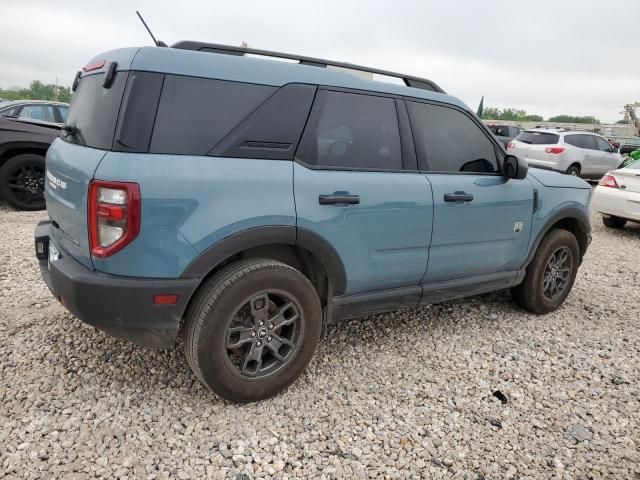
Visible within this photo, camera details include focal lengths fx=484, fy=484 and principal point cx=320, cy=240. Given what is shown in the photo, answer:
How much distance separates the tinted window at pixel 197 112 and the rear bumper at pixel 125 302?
2.10 ft

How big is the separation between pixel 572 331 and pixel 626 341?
0.39 metres

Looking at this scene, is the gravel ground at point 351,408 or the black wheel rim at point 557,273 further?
the black wheel rim at point 557,273

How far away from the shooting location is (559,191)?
13.2 ft

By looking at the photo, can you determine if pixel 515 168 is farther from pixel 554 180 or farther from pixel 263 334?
pixel 263 334

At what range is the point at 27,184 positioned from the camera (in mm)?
6969

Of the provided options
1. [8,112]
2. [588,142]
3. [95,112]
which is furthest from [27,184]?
[588,142]

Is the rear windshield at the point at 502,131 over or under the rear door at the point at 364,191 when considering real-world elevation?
over

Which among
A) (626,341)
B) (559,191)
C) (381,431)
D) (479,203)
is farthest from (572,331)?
(381,431)

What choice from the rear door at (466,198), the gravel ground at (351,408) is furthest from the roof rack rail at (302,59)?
the gravel ground at (351,408)

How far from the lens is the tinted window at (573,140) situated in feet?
43.5

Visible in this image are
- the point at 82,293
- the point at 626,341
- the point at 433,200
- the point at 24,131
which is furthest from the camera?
the point at 24,131

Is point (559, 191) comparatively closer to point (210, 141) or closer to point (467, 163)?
point (467, 163)

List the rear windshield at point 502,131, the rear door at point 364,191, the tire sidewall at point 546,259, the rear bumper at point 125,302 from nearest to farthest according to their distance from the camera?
the rear bumper at point 125,302 < the rear door at point 364,191 < the tire sidewall at point 546,259 < the rear windshield at point 502,131

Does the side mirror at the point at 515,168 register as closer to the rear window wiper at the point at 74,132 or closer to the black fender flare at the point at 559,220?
the black fender flare at the point at 559,220
